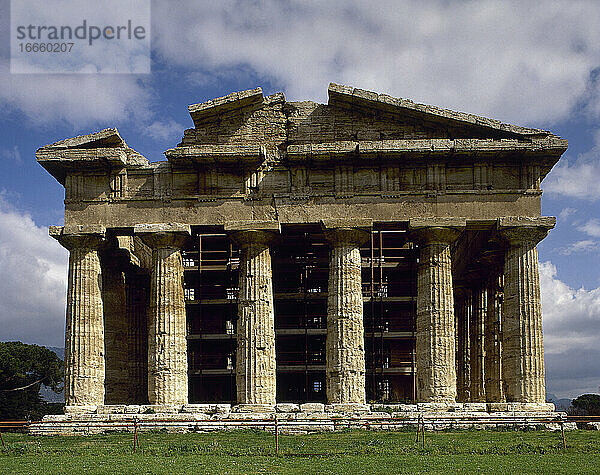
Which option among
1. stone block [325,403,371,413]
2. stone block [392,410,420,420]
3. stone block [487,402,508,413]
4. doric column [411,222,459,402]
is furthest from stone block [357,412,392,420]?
stone block [487,402,508,413]

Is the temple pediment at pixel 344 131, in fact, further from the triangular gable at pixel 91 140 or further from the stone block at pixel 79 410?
the stone block at pixel 79 410

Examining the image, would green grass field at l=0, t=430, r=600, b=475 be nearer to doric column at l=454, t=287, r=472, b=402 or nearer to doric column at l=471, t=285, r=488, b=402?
doric column at l=471, t=285, r=488, b=402

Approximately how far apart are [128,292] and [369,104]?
1580 centimetres

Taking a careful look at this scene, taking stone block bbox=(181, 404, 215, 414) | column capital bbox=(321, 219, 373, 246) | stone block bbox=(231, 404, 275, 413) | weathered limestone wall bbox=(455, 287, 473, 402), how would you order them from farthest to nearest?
weathered limestone wall bbox=(455, 287, 473, 402) → column capital bbox=(321, 219, 373, 246) → stone block bbox=(231, 404, 275, 413) → stone block bbox=(181, 404, 215, 414)

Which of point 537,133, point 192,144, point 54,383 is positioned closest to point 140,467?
point 192,144

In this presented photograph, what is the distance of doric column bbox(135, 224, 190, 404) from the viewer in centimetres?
3284

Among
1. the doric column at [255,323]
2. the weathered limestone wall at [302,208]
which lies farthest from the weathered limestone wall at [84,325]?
the doric column at [255,323]

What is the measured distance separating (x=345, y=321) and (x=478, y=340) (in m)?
12.0

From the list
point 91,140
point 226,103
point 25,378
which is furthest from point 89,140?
point 25,378

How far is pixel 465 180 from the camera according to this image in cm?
3394

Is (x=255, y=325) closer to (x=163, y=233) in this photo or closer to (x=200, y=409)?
(x=200, y=409)

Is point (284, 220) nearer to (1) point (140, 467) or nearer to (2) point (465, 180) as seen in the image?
(2) point (465, 180)

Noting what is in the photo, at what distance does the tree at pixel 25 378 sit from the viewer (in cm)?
5700

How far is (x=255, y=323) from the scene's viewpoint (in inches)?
1315
